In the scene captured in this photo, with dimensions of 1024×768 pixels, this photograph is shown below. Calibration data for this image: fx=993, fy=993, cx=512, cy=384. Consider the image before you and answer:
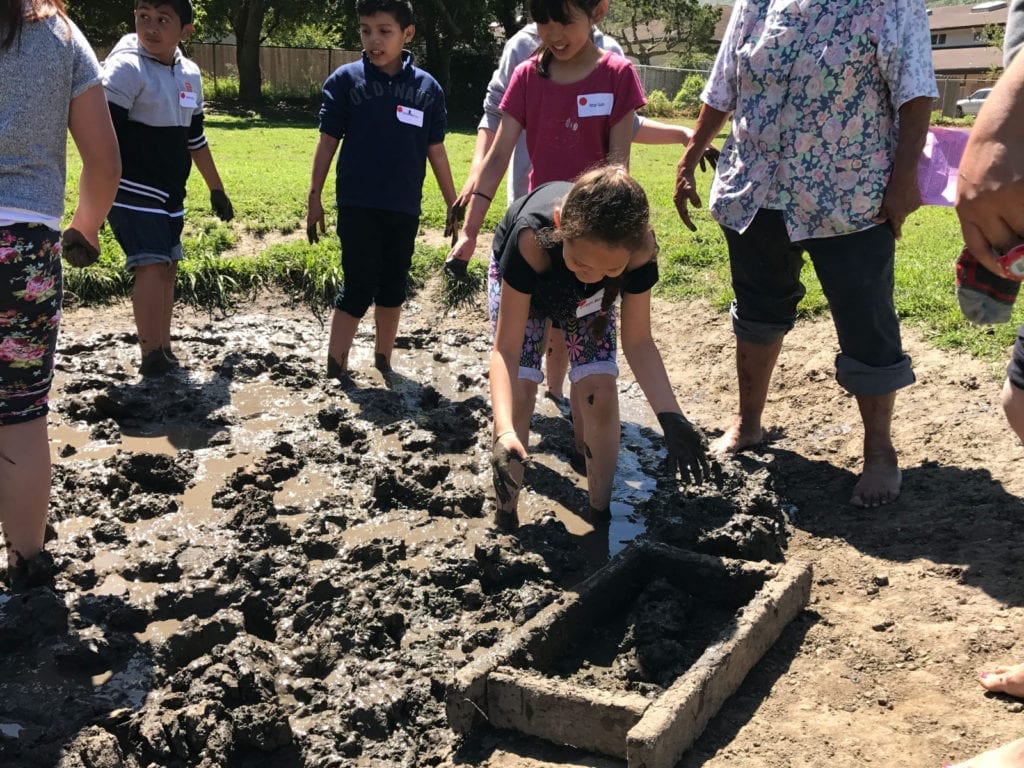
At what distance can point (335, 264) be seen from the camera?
732 centimetres

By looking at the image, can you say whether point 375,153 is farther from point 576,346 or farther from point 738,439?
point 738,439

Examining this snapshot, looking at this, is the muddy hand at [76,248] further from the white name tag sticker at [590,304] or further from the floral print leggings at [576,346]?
the white name tag sticker at [590,304]

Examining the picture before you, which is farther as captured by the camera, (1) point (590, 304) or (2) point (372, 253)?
(2) point (372, 253)

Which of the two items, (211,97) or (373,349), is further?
(211,97)

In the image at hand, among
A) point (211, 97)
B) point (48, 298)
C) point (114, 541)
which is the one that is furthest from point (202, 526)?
point (211, 97)

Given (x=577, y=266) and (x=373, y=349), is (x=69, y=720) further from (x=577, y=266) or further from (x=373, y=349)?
(x=373, y=349)

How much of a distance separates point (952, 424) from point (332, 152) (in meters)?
3.57

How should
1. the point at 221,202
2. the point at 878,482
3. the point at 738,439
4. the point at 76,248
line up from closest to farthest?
the point at 76,248
the point at 878,482
the point at 738,439
the point at 221,202

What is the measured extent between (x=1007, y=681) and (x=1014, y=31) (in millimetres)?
1743

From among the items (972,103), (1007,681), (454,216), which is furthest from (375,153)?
(972,103)

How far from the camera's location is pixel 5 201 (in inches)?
122

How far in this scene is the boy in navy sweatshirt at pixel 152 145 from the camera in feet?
17.7

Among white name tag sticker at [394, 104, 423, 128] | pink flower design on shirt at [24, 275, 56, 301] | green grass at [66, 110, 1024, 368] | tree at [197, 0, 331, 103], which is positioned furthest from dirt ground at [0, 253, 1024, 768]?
tree at [197, 0, 331, 103]

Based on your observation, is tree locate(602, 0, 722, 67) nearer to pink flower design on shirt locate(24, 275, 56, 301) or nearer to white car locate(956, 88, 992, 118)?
white car locate(956, 88, 992, 118)
